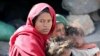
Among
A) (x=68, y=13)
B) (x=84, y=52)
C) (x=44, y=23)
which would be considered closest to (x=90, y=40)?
(x=68, y=13)

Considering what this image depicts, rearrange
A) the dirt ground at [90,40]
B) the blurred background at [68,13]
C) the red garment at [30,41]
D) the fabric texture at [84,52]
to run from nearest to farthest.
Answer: the red garment at [30,41] < the fabric texture at [84,52] < the dirt ground at [90,40] < the blurred background at [68,13]

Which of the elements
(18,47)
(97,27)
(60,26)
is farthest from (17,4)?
(18,47)

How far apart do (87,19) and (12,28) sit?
58cm

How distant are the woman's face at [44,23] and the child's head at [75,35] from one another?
5.6 inches

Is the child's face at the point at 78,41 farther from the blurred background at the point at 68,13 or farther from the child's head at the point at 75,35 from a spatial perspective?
the blurred background at the point at 68,13

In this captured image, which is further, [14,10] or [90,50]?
[14,10]

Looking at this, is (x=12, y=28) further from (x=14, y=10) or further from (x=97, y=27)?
Result: (x=97, y=27)

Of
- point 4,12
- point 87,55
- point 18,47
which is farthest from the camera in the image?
point 4,12

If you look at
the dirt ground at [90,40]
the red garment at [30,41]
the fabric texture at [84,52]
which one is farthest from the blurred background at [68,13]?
the red garment at [30,41]

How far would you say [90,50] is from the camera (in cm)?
172

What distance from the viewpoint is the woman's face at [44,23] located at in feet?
5.04

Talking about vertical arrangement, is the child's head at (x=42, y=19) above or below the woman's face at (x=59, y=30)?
above

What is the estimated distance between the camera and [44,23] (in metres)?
1.54

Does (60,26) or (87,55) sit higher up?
(60,26)
